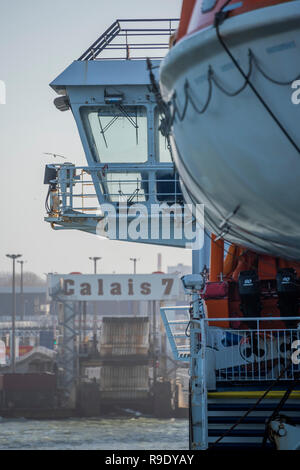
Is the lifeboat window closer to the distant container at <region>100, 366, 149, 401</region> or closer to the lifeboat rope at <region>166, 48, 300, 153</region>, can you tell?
the lifeboat rope at <region>166, 48, 300, 153</region>

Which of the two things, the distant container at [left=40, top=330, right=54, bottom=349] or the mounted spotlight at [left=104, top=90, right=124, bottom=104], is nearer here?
the mounted spotlight at [left=104, top=90, right=124, bottom=104]

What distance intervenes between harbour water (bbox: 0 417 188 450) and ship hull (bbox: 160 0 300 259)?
119 feet

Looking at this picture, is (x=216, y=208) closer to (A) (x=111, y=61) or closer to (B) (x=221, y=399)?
(B) (x=221, y=399)

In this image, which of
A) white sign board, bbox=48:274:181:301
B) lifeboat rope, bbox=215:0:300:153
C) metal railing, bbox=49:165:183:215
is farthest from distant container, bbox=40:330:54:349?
lifeboat rope, bbox=215:0:300:153

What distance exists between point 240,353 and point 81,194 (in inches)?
392

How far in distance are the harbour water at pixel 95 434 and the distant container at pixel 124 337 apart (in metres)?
6.87

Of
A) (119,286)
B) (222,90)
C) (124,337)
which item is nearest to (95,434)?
(124,337)

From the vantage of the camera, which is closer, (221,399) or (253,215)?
(253,215)

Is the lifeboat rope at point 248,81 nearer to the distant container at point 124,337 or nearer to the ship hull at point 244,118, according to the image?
the ship hull at point 244,118

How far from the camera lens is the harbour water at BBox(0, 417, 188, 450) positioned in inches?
1753

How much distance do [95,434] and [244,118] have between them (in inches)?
1687

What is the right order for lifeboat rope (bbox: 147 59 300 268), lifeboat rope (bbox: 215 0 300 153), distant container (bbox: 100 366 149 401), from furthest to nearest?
distant container (bbox: 100 366 149 401), lifeboat rope (bbox: 147 59 300 268), lifeboat rope (bbox: 215 0 300 153)
